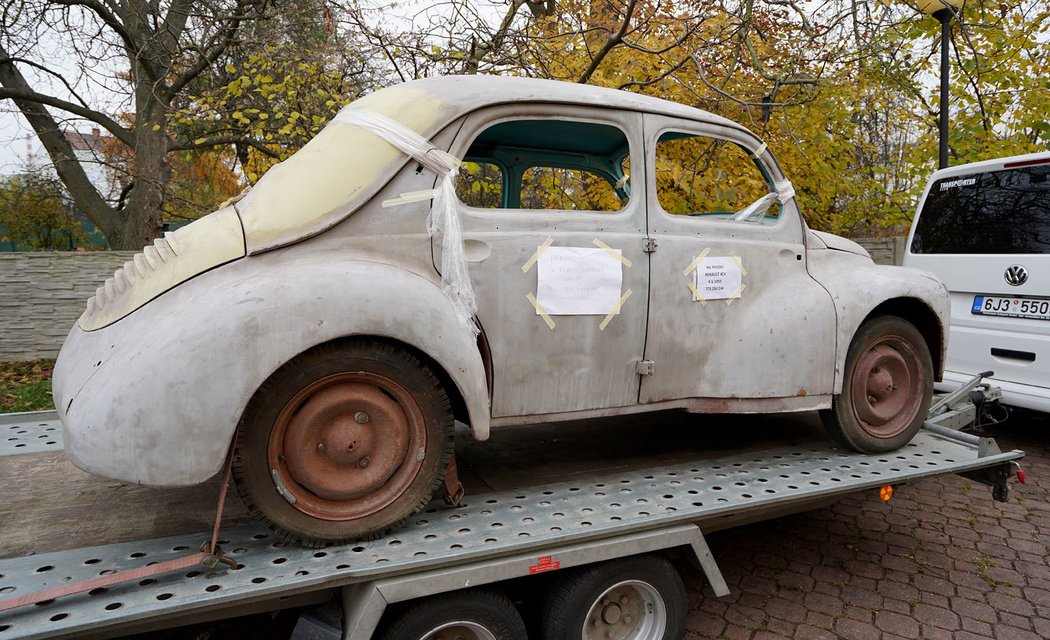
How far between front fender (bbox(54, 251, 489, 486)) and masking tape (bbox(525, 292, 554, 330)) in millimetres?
454

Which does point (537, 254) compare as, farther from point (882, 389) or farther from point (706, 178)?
point (706, 178)

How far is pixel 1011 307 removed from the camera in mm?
5336

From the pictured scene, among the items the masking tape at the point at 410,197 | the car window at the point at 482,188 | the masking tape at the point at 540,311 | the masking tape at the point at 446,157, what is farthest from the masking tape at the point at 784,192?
the car window at the point at 482,188

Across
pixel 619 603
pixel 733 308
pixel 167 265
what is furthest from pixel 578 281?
pixel 167 265

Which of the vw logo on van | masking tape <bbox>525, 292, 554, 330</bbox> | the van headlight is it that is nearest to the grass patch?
the van headlight

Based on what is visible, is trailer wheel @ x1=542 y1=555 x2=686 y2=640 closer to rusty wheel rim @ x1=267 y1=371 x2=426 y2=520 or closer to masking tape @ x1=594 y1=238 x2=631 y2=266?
rusty wheel rim @ x1=267 y1=371 x2=426 y2=520

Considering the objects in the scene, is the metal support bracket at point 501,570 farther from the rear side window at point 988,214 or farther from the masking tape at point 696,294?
the rear side window at point 988,214

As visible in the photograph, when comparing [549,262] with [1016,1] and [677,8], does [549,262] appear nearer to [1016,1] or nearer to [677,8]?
[677,8]

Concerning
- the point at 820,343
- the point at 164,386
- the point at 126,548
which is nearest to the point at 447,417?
the point at 164,386

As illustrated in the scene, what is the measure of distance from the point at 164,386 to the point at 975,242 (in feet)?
19.4

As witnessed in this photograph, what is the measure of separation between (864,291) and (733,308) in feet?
2.62

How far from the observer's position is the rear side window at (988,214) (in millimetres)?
5211

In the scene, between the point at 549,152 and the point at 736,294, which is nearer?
the point at 736,294

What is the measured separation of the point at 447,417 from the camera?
9.05 feet
